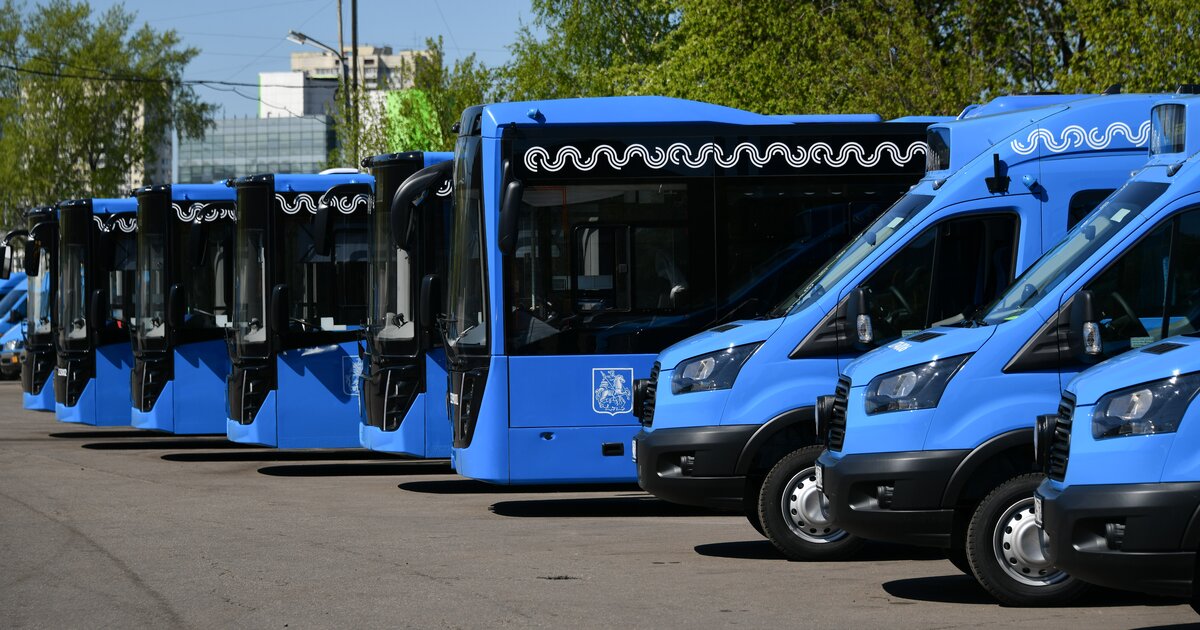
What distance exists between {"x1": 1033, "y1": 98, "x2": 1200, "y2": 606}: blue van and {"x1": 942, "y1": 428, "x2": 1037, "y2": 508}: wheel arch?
119 centimetres

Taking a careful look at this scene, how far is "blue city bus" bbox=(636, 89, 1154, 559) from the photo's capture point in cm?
1087

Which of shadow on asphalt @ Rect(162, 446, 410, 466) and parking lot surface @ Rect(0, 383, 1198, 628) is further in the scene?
shadow on asphalt @ Rect(162, 446, 410, 466)

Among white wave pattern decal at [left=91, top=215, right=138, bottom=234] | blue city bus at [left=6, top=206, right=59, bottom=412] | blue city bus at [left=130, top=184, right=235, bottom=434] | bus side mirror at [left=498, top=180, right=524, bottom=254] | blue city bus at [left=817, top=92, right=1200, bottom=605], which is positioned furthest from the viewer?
blue city bus at [left=6, top=206, right=59, bottom=412]

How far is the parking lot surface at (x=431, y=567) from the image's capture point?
28.0 ft

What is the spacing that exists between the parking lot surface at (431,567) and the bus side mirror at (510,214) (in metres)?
2.12

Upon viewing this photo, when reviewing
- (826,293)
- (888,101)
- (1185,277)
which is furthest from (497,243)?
(888,101)

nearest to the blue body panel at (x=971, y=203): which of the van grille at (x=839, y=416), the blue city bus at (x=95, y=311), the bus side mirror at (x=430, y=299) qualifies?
the van grille at (x=839, y=416)

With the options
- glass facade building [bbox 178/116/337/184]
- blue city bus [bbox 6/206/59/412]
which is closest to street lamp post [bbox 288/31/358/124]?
blue city bus [bbox 6/206/59/412]

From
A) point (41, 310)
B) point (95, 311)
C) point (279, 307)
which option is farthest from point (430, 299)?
point (41, 310)

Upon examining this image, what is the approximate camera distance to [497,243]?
1296 centimetres

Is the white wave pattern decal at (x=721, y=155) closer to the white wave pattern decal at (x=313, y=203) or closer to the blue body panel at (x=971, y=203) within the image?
the blue body panel at (x=971, y=203)

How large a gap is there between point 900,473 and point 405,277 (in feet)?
26.5

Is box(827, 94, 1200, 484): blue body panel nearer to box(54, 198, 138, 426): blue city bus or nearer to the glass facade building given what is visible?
box(54, 198, 138, 426): blue city bus

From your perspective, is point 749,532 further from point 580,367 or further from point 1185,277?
point 1185,277
